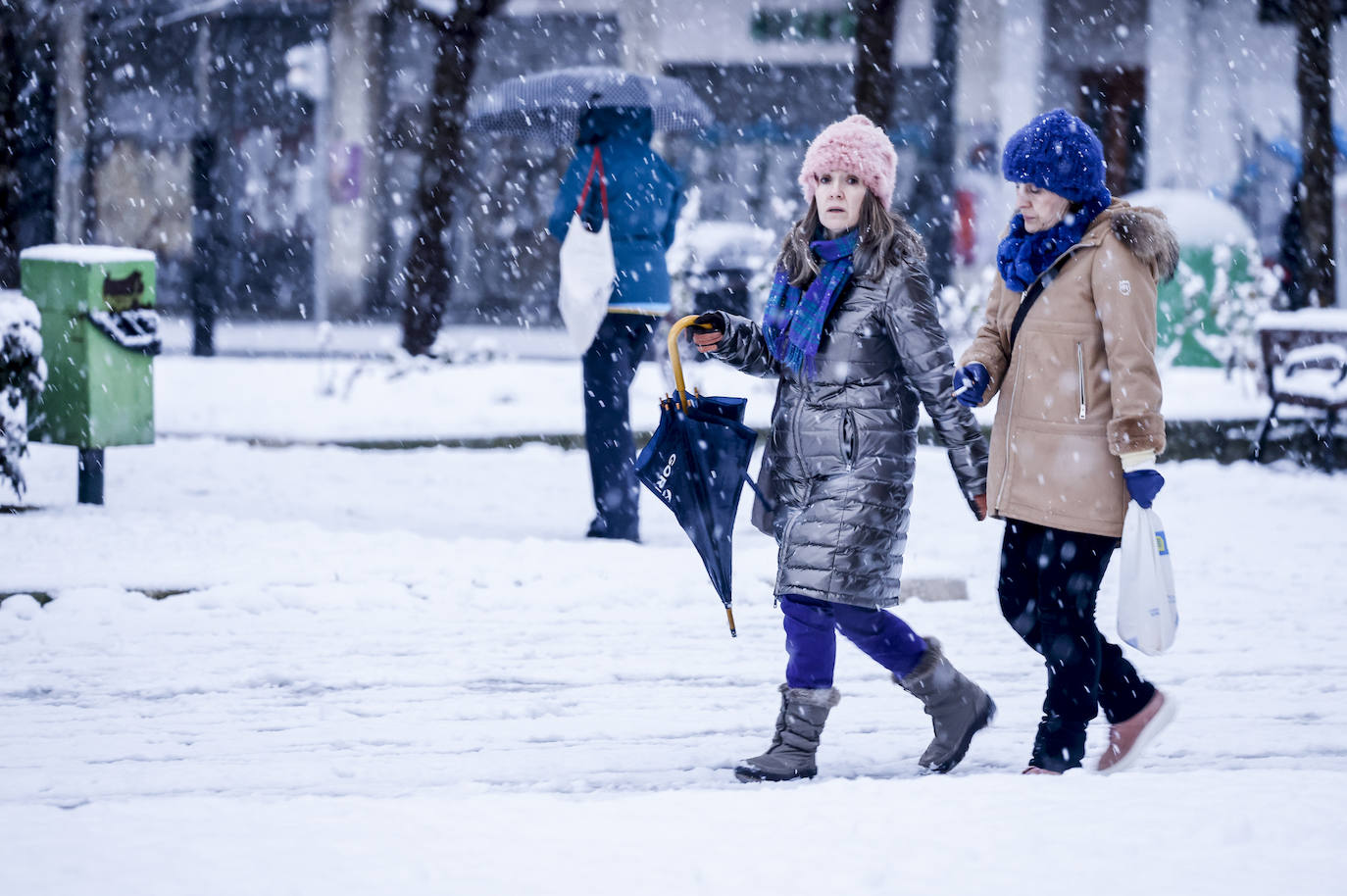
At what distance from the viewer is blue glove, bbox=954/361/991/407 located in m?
4.05

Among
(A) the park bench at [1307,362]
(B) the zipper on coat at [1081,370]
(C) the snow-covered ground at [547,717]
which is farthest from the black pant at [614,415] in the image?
(A) the park bench at [1307,362]

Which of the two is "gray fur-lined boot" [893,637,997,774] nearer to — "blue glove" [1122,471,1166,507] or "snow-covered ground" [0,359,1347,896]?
"snow-covered ground" [0,359,1347,896]

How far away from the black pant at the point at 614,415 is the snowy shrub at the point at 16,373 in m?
2.85

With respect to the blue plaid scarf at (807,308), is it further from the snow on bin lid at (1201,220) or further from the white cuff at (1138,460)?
the snow on bin lid at (1201,220)

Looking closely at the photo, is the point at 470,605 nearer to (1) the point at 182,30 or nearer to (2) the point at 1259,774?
(2) the point at 1259,774

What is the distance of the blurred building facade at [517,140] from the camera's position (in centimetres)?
2480

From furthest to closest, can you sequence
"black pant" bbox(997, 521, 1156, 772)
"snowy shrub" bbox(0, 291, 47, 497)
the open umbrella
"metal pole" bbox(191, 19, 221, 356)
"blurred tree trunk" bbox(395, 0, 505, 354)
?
"metal pole" bbox(191, 19, 221, 356) < "blurred tree trunk" bbox(395, 0, 505, 354) < "snowy shrub" bbox(0, 291, 47, 497) < the open umbrella < "black pant" bbox(997, 521, 1156, 772)

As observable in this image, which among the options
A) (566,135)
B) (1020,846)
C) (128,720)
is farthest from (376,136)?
(1020,846)

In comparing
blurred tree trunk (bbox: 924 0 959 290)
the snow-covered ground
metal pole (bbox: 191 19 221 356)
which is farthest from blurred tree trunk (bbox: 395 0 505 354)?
blurred tree trunk (bbox: 924 0 959 290)

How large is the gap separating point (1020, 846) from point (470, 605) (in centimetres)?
356

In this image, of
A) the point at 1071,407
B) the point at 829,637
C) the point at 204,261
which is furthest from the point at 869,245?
the point at 204,261

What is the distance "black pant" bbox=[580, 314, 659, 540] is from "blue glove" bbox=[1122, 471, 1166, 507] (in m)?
4.03

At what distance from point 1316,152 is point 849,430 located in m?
13.1

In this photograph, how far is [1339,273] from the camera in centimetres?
2372
